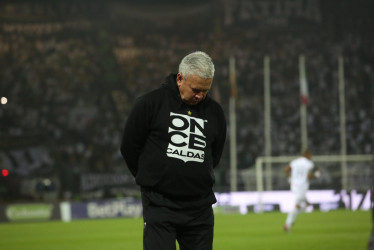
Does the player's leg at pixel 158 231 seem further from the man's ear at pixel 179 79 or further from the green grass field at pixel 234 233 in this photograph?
the green grass field at pixel 234 233

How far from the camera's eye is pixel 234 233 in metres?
22.2

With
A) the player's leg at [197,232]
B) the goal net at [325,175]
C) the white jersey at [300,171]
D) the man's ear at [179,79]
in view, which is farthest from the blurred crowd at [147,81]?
the man's ear at [179,79]

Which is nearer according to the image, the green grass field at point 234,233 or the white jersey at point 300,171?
the green grass field at point 234,233

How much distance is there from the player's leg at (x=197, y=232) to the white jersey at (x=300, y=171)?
60.5 feet

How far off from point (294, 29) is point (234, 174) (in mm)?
16833

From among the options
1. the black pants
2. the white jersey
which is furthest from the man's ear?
the white jersey

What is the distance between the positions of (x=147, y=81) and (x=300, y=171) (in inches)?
794

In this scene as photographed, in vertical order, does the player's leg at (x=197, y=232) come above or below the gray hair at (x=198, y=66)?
below

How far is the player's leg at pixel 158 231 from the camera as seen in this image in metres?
5.89

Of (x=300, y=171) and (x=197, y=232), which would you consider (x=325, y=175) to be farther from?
(x=197, y=232)

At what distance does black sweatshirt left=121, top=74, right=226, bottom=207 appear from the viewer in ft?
19.4

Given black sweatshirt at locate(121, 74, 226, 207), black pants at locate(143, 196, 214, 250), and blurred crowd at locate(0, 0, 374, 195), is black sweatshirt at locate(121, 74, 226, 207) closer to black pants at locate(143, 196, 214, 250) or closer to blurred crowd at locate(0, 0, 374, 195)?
black pants at locate(143, 196, 214, 250)

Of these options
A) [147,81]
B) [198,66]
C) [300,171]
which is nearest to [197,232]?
[198,66]

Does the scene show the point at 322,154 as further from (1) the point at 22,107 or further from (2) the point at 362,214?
(1) the point at 22,107
